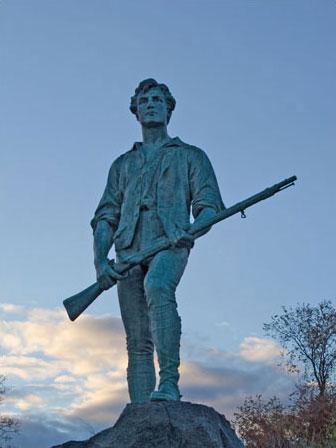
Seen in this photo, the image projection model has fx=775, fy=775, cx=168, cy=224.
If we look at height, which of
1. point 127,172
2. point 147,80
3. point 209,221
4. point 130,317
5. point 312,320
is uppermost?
point 312,320

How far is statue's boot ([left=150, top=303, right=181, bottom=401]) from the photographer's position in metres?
6.66

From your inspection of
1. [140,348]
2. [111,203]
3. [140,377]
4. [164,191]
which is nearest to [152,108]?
[164,191]

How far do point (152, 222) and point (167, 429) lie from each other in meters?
2.09

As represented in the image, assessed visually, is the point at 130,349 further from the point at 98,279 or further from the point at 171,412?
the point at 171,412

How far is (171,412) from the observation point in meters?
6.20

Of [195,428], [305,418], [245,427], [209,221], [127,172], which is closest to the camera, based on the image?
[195,428]

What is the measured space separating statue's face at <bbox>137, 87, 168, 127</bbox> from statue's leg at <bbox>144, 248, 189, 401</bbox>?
5.18 feet

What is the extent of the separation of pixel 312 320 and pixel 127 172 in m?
19.0

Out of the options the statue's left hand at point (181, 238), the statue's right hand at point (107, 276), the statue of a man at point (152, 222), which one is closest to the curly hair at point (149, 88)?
the statue of a man at point (152, 222)

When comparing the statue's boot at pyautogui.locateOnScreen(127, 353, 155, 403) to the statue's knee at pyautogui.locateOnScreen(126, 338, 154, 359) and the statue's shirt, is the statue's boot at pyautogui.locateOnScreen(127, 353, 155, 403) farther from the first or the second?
the statue's shirt

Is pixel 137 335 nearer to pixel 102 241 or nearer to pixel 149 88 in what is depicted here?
pixel 102 241

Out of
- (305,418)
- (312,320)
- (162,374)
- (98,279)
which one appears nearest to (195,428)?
(162,374)

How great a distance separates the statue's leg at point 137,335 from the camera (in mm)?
7160

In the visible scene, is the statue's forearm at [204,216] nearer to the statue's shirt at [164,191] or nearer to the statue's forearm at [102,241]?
the statue's shirt at [164,191]
